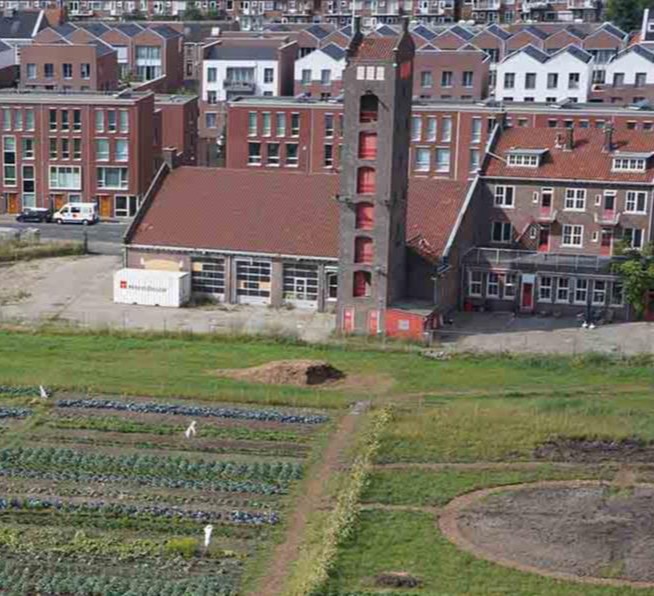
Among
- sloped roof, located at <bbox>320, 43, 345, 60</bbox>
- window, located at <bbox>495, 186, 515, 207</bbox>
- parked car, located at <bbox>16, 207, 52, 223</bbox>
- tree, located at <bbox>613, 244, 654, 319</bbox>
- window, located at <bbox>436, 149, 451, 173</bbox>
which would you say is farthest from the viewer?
sloped roof, located at <bbox>320, 43, 345, 60</bbox>

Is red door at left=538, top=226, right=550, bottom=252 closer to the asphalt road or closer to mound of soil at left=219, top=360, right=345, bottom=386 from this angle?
mound of soil at left=219, top=360, right=345, bottom=386

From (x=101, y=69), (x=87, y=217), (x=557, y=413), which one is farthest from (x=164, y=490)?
(x=101, y=69)

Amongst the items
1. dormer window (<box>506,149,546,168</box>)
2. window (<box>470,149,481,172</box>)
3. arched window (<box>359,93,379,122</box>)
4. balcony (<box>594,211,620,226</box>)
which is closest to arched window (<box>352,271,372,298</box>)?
arched window (<box>359,93,379,122</box>)

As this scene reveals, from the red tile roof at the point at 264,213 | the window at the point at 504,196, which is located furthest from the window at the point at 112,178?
the window at the point at 504,196

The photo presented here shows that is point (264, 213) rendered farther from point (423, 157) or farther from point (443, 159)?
point (443, 159)

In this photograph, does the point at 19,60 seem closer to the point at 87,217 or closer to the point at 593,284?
the point at 87,217

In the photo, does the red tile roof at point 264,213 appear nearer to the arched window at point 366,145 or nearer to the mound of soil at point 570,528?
the arched window at point 366,145
